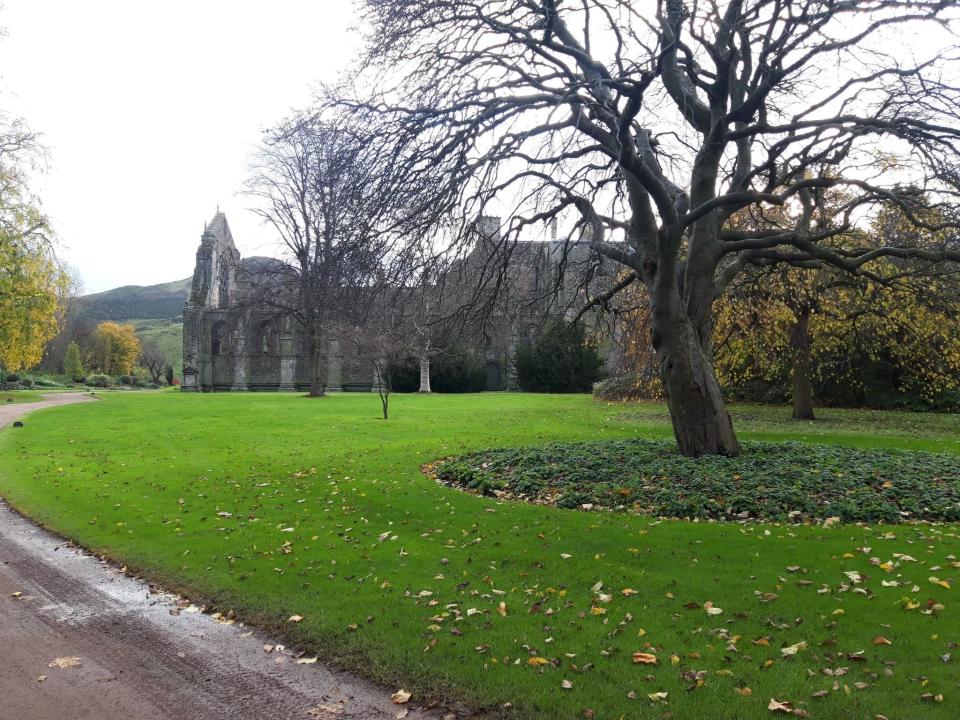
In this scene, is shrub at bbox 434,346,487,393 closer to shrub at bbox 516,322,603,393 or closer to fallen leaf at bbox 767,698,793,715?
shrub at bbox 516,322,603,393

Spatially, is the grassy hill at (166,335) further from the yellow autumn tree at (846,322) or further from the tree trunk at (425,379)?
the yellow autumn tree at (846,322)

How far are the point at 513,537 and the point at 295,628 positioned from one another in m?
2.87

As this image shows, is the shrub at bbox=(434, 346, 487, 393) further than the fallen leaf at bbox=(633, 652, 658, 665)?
Yes

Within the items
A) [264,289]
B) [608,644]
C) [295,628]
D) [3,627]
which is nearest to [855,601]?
[608,644]

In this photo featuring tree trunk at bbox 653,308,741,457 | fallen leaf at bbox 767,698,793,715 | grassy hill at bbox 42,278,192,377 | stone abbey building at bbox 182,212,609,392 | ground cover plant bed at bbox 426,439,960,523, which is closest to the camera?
fallen leaf at bbox 767,698,793,715

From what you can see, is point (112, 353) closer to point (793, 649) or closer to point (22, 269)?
point (22, 269)

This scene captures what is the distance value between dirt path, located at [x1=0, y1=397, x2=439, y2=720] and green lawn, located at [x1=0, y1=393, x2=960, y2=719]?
0.92 feet

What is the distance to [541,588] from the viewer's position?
580 cm

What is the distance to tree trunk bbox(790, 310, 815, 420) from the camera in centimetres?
2148

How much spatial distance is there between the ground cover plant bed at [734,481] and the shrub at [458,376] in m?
35.9

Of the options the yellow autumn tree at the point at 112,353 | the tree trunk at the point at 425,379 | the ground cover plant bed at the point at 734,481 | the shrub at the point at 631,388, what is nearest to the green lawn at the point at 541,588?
the ground cover plant bed at the point at 734,481

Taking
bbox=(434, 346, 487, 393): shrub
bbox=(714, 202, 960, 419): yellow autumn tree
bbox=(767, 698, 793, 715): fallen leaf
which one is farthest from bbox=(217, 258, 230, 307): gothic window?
bbox=(767, 698, 793, 715): fallen leaf

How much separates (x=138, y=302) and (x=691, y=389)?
575 feet

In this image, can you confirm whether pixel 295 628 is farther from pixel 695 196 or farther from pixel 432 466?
pixel 695 196
